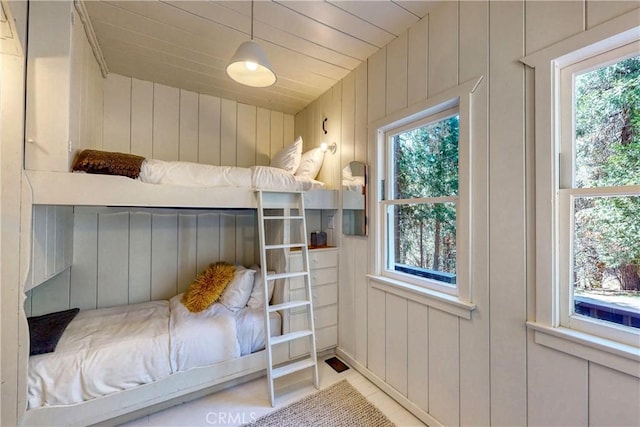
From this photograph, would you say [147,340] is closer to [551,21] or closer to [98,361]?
[98,361]

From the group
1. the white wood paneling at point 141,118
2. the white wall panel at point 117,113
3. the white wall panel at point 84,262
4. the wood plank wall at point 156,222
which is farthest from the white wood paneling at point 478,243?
the white wall panel at point 84,262

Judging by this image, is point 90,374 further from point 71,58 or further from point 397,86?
point 397,86

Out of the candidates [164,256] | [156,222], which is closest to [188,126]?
[156,222]

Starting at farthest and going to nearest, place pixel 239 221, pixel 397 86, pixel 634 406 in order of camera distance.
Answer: pixel 239 221 → pixel 397 86 → pixel 634 406

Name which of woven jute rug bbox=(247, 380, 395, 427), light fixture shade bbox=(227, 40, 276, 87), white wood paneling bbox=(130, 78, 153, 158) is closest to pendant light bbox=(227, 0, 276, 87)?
light fixture shade bbox=(227, 40, 276, 87)

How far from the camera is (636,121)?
3.46ft

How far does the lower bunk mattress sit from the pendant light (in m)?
1.77

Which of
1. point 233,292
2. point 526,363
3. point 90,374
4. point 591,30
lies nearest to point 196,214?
point 233,292

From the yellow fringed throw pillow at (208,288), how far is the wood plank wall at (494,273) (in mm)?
1423

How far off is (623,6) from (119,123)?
3.44 meters

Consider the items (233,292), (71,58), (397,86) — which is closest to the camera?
(71,58)

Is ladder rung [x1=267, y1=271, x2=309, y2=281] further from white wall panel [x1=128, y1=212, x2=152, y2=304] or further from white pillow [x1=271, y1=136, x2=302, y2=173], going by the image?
white wall panel [x1=128, y1=212, x2=152, y2=304]

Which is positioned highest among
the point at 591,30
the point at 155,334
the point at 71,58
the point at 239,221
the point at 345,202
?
the point at 71,58

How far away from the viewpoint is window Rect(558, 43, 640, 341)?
3.45 feet
